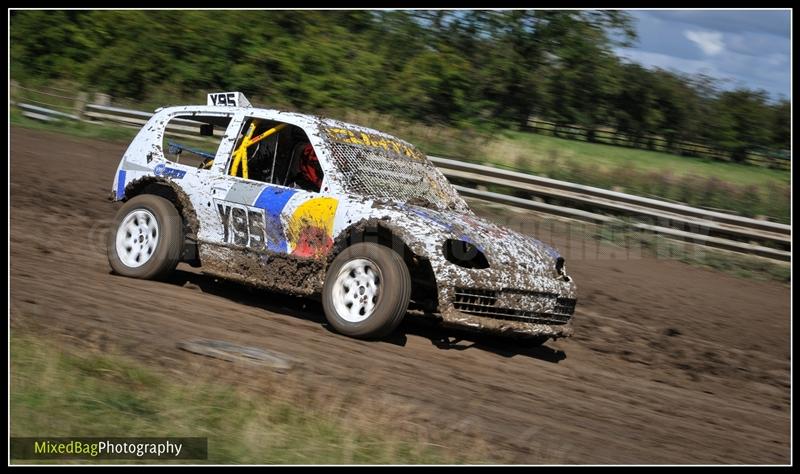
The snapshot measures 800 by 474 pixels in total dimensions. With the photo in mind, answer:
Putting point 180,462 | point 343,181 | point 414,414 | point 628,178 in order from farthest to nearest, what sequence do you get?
point 628,178 < point 343,181 < point 414,414 < point 180,462

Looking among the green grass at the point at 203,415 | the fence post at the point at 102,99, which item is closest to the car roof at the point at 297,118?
the green grass at the point at 203,415

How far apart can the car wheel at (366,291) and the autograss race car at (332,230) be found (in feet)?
0.04

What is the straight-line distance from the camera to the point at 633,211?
15.2 metres

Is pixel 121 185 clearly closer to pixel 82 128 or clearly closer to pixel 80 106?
pixel 82 128

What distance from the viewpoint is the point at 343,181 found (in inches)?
291

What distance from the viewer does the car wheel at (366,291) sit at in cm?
664

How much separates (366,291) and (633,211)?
936 centimetres

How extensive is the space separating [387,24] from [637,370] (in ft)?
67.5

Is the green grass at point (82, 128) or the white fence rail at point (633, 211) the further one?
the green grass at point (82, 128)

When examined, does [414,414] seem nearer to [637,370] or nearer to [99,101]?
[637,370]

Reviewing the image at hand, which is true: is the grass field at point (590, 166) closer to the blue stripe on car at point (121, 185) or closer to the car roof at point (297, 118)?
the car roof at point (297, 118)

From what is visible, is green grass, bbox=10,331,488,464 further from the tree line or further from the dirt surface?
the tree line

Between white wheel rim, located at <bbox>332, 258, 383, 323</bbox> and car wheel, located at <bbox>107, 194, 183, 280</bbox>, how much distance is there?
1.89 meters

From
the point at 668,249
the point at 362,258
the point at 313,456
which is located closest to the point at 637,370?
the point at 362,258
